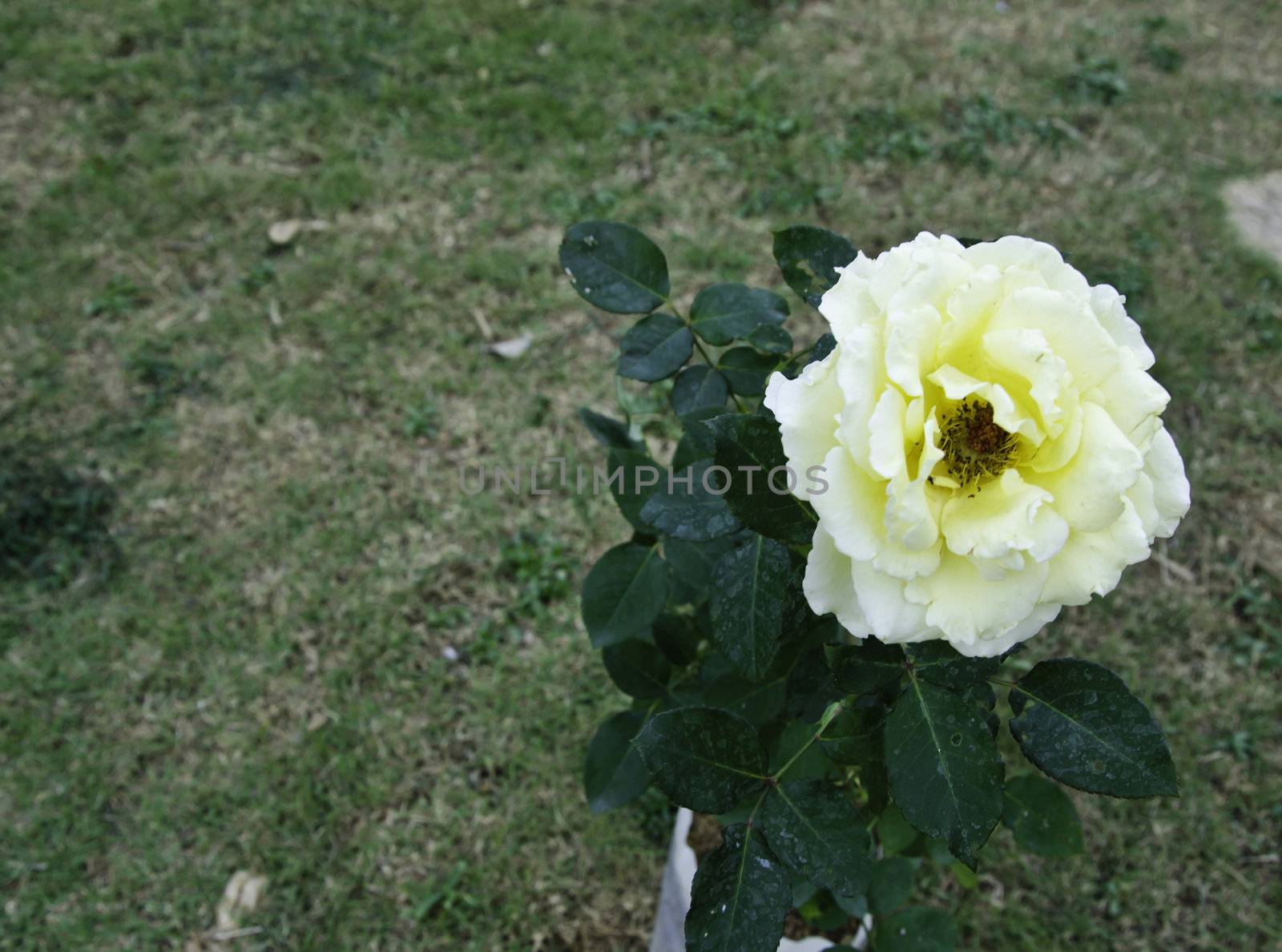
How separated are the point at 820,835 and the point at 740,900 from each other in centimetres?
10

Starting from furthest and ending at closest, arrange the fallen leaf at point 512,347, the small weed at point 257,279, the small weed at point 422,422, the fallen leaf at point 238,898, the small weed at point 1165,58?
the small weed at point 1165,58, the small weed at point 257,279, the fallen leaf at point 512,347, the small weed at point 422,422, the fallen leaf at point 238,898

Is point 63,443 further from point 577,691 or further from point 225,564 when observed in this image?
point 577,691

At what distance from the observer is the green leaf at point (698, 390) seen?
119 cm

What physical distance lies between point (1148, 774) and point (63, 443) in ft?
8.62

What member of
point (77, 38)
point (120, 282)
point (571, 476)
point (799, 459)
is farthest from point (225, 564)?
point (77, 38)

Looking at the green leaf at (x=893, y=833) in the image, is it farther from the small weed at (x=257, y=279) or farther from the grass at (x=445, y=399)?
the small weed at (x=257, y=279)

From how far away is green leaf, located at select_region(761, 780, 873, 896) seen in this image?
95cm

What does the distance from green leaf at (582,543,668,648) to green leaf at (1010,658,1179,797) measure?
1.65 feet

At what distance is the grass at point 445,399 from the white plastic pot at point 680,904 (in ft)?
1.12

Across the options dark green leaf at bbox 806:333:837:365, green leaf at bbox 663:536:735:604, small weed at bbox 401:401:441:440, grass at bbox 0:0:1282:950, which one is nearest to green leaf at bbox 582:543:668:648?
green leaf at bbox 663:536:735:604

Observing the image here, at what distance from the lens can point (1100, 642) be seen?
2305mm

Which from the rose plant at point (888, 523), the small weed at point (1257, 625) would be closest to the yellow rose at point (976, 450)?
the rose plant at point (888, 523)

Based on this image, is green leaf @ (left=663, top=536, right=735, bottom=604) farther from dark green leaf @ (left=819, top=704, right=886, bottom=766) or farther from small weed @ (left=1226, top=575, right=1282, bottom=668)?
small weed @ (left=1226, top=575, right=1282, bottom=668)

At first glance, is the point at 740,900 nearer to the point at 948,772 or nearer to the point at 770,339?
the point at 948,772
